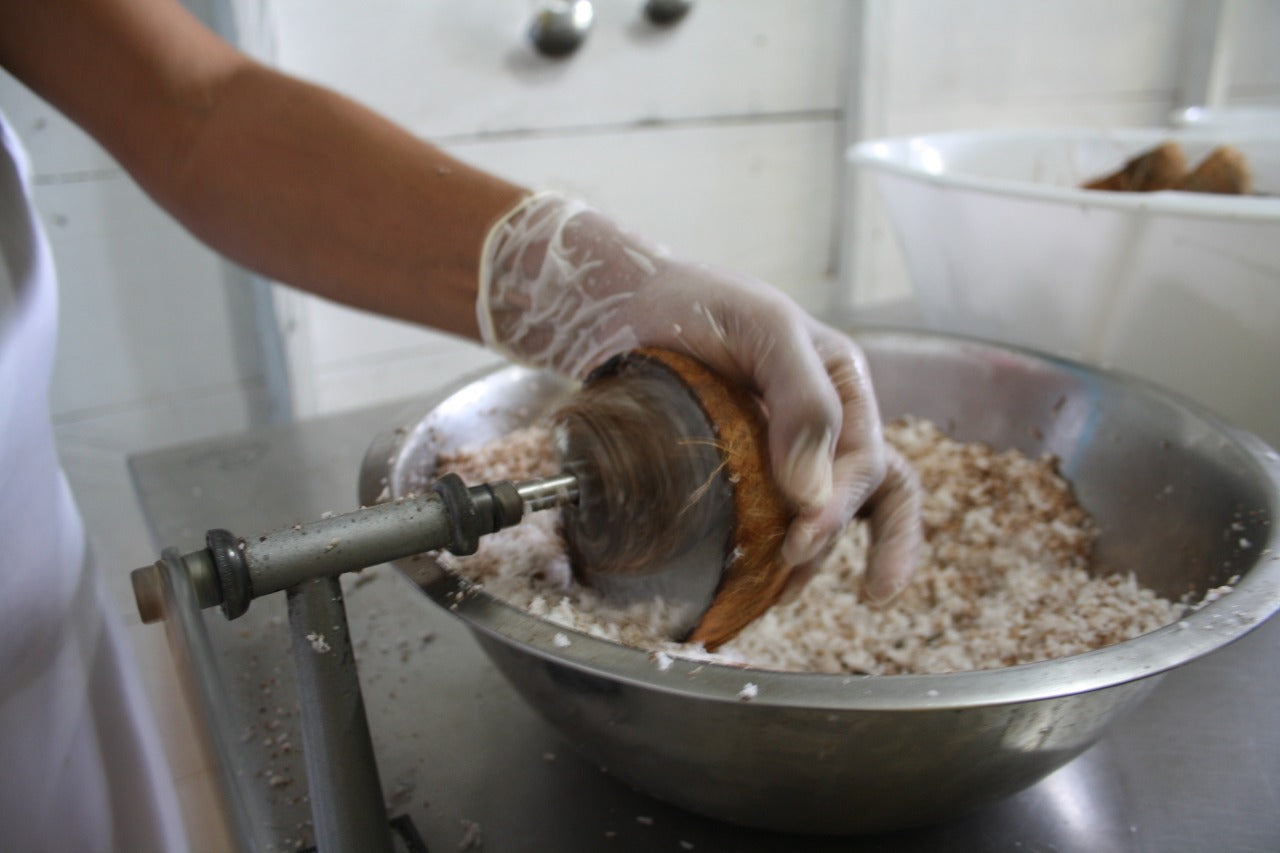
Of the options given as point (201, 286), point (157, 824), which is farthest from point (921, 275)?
point (201, 286)

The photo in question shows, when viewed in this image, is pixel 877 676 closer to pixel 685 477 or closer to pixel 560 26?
pixel 685 477

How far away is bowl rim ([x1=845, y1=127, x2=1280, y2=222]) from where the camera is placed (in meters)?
0.71

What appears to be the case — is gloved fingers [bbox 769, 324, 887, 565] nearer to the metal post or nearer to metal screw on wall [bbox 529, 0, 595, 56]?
the metal post

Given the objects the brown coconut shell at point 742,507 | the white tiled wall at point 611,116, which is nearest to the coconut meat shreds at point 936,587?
the brown coconut shell at point 742,507

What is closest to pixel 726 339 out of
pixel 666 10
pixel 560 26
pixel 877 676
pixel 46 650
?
pixel 877 676

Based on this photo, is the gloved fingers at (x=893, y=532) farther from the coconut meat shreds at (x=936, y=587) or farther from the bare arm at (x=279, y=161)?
the bare arm at (x=279, y=161)

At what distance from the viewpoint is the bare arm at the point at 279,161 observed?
25.9 inches

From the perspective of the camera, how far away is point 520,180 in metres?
1.55

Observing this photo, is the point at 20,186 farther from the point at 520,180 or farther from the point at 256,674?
the point at 520,180

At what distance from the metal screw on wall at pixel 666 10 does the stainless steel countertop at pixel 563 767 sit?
109cm

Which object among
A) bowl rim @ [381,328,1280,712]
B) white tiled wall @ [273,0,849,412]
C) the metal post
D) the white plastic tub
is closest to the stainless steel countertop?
the metal post

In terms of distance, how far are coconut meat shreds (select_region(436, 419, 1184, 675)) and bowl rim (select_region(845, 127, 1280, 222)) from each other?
0.23 metres

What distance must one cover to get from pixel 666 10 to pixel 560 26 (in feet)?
0.74

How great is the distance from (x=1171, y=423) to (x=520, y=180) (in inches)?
45.2
